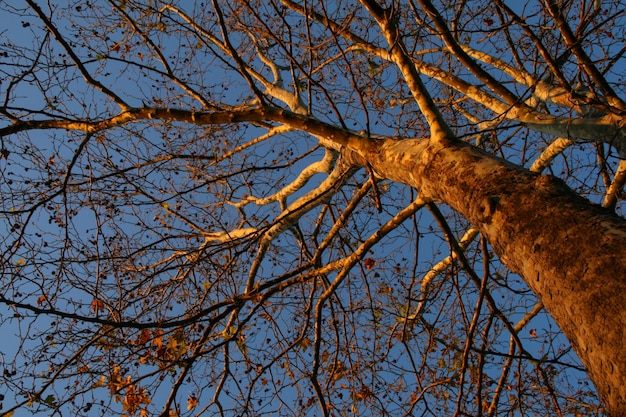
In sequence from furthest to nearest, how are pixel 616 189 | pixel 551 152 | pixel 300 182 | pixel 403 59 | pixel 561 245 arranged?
1. pixel 300 182
2. pixel 551 152
3. pixel 616 189
4. pixel 403 59
5. pixel 561 245

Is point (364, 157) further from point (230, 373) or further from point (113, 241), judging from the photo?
point (113, 241)

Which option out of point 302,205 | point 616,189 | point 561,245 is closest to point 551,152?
point 616,189

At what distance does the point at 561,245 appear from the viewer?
124cm

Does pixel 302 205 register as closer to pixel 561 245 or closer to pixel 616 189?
pixel 616 189

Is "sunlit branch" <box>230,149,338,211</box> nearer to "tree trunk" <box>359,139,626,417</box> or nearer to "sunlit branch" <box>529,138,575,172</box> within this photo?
"sunlit branch" <box>529,138,575,172</box>

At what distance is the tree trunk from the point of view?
3.40 ft

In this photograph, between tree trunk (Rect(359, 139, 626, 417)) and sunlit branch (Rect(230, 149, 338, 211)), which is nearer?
tree trunk (Rect(359, 139, 626, 417))

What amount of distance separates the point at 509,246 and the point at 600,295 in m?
0.39

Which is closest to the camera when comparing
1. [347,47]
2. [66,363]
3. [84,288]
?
[66,363]

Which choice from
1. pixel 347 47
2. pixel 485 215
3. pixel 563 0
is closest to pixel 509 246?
pixel 485 215

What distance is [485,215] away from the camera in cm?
156

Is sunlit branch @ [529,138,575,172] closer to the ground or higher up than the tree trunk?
higher up

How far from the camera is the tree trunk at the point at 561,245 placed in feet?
3.40

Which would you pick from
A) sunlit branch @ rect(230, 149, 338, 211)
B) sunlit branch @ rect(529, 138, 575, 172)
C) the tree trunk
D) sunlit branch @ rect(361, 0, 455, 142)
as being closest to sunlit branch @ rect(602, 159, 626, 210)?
sunlit branch @ rect(529, 138, 575, 172)
